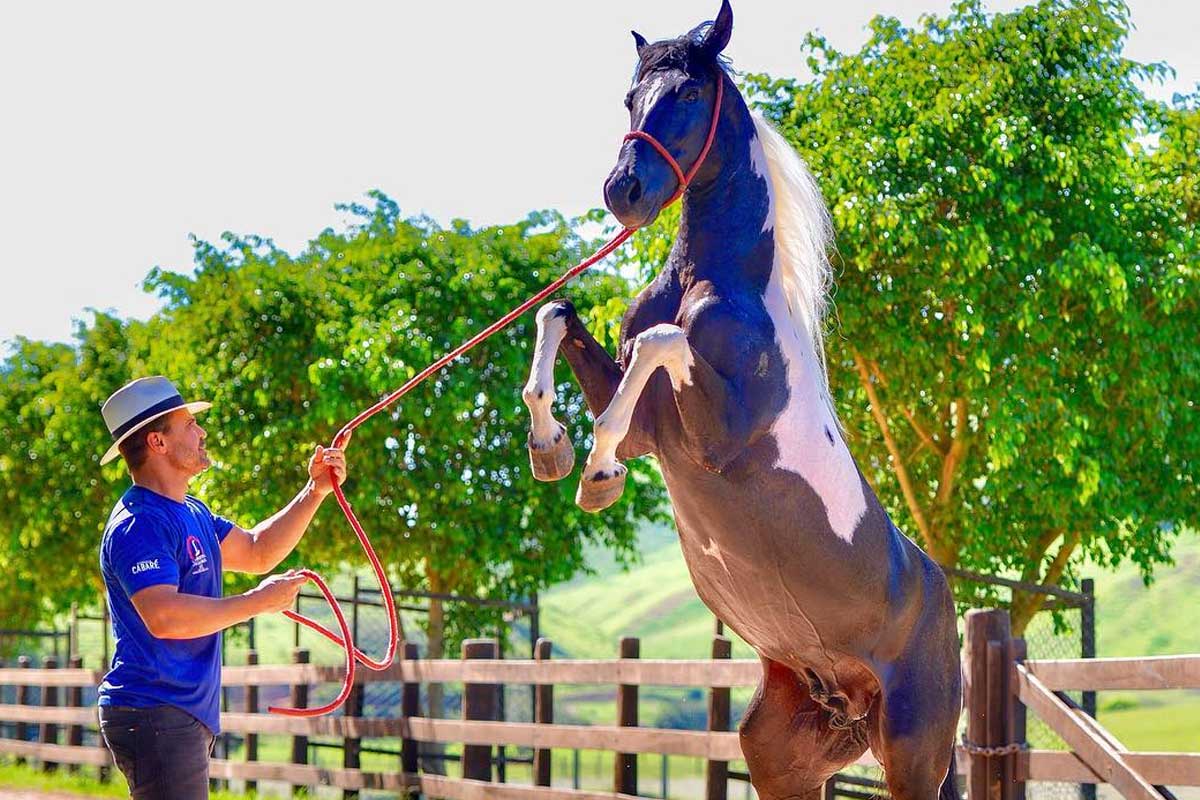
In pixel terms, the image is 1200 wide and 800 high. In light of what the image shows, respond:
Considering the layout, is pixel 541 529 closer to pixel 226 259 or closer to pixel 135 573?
pixel 226 259

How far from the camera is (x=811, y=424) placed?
3.43m

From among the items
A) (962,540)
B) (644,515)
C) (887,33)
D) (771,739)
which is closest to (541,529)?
(644,515)

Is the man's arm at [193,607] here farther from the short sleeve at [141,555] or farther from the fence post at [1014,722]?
the fence post at [1014,722]

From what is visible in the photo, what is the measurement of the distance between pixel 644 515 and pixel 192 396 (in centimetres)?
440

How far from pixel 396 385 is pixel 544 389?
935cm

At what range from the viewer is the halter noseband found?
10.5 feet

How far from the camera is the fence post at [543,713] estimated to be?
8.09 m

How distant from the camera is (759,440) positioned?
331cm

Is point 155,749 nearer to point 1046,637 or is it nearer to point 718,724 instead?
point 718,724

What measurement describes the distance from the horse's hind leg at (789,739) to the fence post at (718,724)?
9.99ft

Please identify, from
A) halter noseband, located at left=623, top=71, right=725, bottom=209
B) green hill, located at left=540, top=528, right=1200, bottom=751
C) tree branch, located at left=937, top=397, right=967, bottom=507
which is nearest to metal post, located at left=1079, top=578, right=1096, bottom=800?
tree branch, located at left=937, top=397, right=967, bottom=507

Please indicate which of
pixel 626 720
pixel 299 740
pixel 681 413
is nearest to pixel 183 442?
pixel 681 413

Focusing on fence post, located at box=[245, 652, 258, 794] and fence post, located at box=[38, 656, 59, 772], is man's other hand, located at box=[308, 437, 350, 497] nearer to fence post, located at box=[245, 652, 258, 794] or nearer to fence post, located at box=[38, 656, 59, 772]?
fence post, located at box=[245, 652, 258, 794]

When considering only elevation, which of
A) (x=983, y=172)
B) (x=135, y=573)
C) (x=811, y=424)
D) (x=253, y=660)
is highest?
(x=983, y=172)
